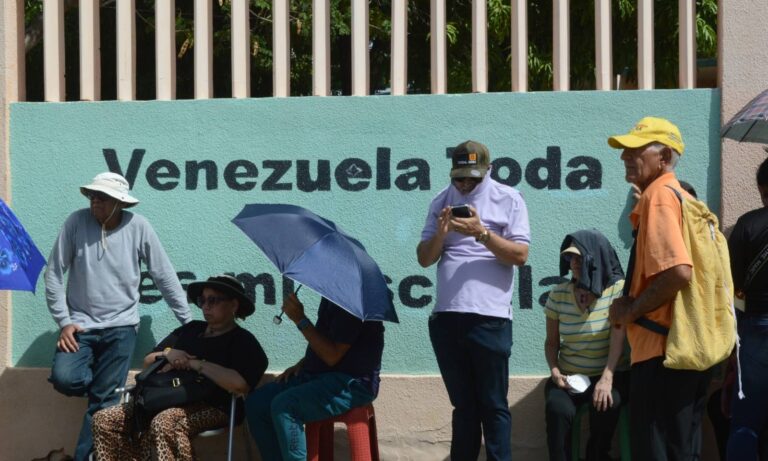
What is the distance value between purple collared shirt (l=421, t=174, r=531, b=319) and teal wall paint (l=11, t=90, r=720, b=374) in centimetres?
112

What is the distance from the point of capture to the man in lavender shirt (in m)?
5.36

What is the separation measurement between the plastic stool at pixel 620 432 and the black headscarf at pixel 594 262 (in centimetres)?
62

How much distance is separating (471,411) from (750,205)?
2.20m

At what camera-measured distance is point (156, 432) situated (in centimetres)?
581

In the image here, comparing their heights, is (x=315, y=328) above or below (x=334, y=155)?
below

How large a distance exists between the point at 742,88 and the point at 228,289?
315cm

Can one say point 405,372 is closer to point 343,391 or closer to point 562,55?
point 343,391

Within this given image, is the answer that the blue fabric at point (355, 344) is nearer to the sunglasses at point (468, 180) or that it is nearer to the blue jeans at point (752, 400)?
the sunglasses at point (468, 180)

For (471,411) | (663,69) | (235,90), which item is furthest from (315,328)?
(663,69)

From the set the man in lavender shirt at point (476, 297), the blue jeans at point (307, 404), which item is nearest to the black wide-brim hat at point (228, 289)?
the blue jeans at point (307, 404)

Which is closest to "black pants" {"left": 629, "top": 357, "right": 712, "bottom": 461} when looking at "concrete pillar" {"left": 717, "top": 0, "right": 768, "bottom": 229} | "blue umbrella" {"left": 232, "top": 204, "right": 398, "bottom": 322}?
"blue umbrella" {"left": 232, "top": 204, "right": 398, "bottom": 322}

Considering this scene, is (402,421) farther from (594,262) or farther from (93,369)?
(93,369)

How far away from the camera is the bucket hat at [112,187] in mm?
6406

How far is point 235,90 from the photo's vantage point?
6902 millimetres
